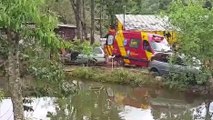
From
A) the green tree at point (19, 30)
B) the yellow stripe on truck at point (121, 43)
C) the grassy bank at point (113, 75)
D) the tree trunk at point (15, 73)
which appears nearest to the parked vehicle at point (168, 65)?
the grassy bank at point (113, 75)

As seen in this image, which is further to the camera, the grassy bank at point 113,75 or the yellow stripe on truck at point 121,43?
the yellow stripe on truck at point 121,43

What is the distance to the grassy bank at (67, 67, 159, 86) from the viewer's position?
819 inches

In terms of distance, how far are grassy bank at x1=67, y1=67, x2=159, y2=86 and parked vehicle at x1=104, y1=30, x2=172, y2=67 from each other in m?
1.45

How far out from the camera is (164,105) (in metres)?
17.6

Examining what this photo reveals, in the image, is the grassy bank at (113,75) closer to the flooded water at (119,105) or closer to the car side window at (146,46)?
the flooded water at (119,105)

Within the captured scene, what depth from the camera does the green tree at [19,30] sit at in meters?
6.66

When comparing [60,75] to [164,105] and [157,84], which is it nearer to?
[164,105]

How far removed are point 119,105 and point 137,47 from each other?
7.44 metres

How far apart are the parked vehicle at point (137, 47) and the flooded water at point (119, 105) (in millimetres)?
3693

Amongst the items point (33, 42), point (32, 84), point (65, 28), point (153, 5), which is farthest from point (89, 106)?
point (153, 5)

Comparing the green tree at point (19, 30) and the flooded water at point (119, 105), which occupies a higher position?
the green tree at point (19, 30)

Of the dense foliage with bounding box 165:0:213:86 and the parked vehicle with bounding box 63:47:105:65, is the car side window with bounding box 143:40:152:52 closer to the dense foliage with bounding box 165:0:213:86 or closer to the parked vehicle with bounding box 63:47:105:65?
the parked vehicle with bounding box 63:47:105:65

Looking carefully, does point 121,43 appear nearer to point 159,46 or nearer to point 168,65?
point 159,46

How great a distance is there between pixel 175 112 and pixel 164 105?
3.94 feet
